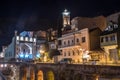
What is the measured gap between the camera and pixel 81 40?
184ft

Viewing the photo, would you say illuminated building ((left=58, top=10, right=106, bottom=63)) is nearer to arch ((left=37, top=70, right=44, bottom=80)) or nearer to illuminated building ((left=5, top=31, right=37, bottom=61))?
arch ((left=37, top=70, right=44, bottom=80))

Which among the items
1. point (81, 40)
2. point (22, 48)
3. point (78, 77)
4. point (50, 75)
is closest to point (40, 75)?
point (50, 75)

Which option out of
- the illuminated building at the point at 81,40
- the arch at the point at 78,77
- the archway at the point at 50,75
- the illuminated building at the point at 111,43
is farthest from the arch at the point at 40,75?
the arch at the point at 78,77

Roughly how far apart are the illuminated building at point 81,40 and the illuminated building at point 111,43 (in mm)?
3547

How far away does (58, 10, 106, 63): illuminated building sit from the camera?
53.8 metres

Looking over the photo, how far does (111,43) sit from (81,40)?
11021 millimetres

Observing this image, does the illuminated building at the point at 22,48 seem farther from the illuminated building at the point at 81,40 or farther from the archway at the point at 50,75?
the archway at the point at 50,75

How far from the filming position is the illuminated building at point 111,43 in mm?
45094

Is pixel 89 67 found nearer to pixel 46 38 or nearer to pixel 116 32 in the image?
pixel 116 32

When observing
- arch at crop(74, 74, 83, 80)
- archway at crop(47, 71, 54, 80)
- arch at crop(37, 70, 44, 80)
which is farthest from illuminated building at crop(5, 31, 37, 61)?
arch at crop(74, 74, 83, 80)

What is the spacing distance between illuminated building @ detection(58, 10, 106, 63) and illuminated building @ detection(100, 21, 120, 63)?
140 inches

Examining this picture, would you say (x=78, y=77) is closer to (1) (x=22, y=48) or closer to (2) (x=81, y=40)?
(2) (x=81, y=40)

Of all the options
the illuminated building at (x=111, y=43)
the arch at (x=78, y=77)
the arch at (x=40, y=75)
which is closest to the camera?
the arch at (x=78, y=77)

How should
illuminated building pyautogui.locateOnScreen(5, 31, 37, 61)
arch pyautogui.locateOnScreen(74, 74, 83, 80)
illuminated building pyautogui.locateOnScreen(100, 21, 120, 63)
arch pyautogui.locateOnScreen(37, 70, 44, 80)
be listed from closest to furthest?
arch pyautogui.locateOnScreen(74, 74, 83, 80) → illuminated building pyautogui.locateOnScreen(100, 21, 120, 63) → arch pyautogui.locateOnScreen(37, 70, 44, 80) → illuminated building pyautogui.locateOnScreen(5, 31, 37, 61)
